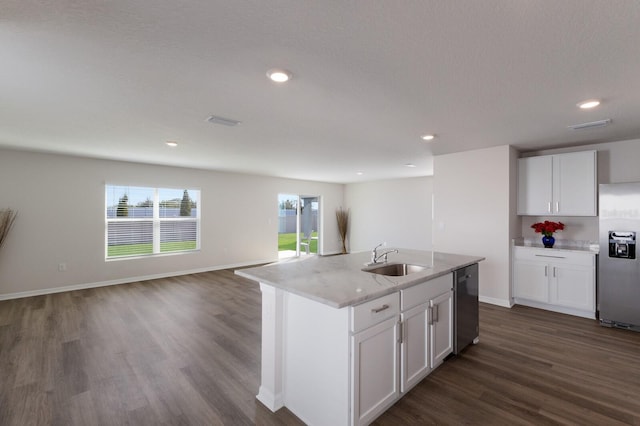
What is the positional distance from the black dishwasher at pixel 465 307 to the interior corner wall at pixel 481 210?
1.54 metres

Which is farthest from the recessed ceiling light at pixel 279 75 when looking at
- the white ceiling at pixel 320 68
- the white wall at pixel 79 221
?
the white wall at pixel 79 221

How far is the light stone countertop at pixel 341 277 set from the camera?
5.85 ft

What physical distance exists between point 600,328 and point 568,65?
3338 mm

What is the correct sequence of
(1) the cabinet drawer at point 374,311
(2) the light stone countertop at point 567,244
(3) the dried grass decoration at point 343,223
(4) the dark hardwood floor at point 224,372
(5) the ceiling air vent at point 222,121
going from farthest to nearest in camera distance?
(3) the dried grass decoration at point 343,223, (2) the light stone countertop at point 567,244, (5) the ceiling air vent at point 222,121, (4) the dark hardwood floor at point 224,372, (1) the cabinet drawer at point 374,311

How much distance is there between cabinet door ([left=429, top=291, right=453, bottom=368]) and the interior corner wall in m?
2.11

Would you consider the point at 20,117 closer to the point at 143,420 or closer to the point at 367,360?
the point at 143,420

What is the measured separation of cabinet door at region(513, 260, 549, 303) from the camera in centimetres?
411

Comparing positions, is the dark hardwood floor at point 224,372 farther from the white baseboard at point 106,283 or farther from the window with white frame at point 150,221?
the window with white frame at point 150,221

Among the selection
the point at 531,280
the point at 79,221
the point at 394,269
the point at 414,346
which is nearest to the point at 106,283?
the point at 79,221

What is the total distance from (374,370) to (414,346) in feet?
1.77

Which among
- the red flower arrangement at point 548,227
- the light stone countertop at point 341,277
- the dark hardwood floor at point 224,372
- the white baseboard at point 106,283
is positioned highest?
the red flower arrangement at point 548,227

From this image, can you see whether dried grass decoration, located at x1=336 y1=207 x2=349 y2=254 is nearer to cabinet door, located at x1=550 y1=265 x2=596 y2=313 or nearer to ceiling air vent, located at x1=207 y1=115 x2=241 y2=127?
cabinet door, located at x1=550 y1=265 x2=596 y2=313

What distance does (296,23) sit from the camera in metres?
1.54

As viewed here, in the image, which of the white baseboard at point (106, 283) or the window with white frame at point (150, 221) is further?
the window with white frame at point (150, 221)
